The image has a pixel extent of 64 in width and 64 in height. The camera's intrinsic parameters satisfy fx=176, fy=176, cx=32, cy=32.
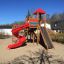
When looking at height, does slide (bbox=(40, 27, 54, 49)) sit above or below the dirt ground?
above

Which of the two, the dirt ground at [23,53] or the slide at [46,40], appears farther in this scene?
the slide at [46,40]

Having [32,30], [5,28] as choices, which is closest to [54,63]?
[32,30]

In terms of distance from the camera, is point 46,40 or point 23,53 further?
point 46,40

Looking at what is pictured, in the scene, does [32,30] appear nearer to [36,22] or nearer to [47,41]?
[36,22]

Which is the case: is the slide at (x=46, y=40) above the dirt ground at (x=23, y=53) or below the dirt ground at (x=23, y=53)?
above

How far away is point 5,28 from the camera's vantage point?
6366cm

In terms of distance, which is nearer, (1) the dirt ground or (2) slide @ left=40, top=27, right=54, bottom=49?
(1) the dirt ground

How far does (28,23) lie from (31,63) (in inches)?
393

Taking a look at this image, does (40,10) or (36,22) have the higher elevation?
(40,10)

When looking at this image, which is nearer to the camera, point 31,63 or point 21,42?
point 31,63

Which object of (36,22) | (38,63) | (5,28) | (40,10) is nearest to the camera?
(38,63)

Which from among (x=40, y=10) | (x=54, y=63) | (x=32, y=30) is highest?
(x=40, y=10)

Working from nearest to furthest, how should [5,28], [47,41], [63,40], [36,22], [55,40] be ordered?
[47,41]
[36,22]
[63,40]
[55,40]
[5,28]

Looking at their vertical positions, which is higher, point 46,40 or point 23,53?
point 46,40
